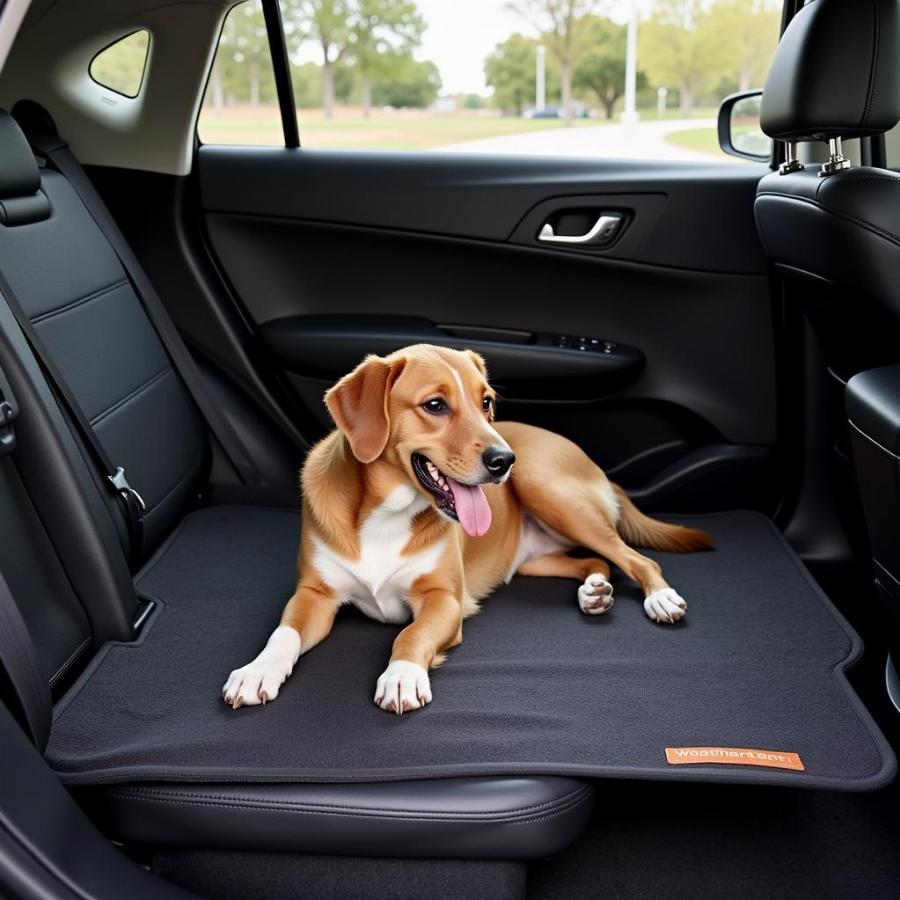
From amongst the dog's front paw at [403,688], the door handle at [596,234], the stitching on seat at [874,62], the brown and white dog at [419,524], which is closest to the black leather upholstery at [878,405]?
the stitching on seat at [874,62]

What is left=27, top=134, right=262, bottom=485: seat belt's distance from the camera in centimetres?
289

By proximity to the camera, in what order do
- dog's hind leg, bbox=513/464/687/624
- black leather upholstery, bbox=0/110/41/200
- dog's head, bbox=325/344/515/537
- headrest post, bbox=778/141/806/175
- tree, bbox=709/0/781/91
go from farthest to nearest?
tree, bbox=709/0/781/91 < dog's hind leg, bbox=513/464/687/624 < headrest post, bbox=778/141/806/175 < black leather upholstery, bbox=0/110/41/200 < dog's head, bbox=325/344/515/537

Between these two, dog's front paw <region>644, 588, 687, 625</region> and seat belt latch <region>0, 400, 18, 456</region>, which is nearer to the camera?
seat belt latch <region>0, 400, 18, 456</region>

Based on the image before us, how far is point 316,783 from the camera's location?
183 centimetres

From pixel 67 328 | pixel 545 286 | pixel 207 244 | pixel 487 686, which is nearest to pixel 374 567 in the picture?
pixel 487 686

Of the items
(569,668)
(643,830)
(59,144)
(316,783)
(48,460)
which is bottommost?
(643,830)

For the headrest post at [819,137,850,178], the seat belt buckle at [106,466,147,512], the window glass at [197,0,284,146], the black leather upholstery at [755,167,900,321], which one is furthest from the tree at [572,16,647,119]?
the seat belt buckle at [106,466,147,512]

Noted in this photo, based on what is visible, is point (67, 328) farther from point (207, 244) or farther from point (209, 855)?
point (209, 855)

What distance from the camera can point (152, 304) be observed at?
3.05 metres

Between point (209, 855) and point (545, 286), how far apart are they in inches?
80.4

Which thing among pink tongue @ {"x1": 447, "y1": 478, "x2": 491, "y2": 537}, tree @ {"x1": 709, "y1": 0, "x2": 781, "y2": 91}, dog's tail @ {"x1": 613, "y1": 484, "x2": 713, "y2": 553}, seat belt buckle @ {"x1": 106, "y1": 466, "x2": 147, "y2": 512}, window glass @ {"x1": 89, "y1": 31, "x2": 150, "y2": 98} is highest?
window glass @ {"x1": 89, "y1": 31, "x2": 150, "y2": 98}

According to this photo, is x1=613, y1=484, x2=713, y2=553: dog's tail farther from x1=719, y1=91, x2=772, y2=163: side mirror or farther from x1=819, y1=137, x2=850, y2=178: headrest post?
x1=719, y1=91, x2=772, y2=163: side mirror

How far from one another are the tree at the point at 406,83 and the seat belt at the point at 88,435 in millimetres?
1680

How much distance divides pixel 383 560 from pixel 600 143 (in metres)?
1.68
